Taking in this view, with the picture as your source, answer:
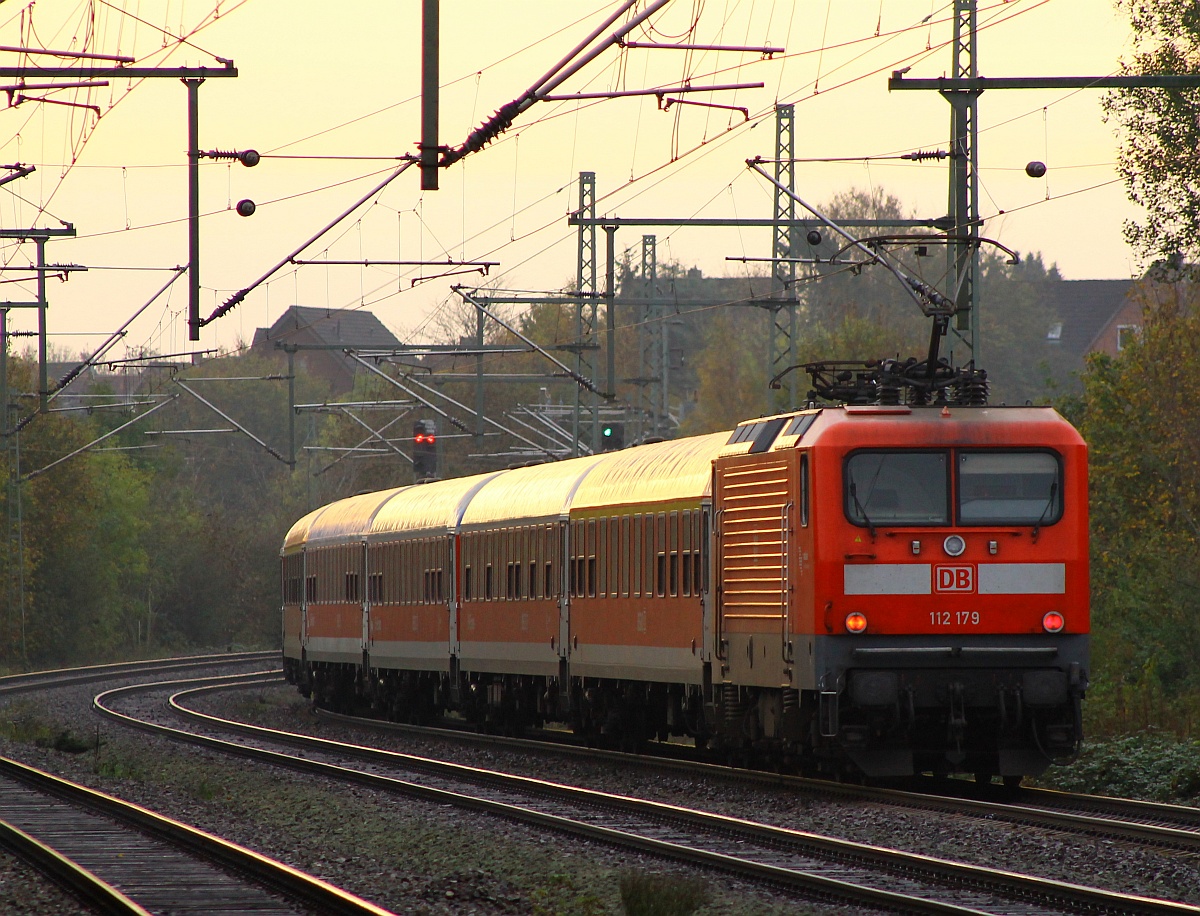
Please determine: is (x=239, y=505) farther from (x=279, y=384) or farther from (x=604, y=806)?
(x=604, y=806)

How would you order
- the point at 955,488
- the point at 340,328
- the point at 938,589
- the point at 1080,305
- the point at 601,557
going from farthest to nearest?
1. the point at 340,328
2. the point at 1080,305
3. the point at 601,557
4. the point at 955,488
5. the point at 938,589

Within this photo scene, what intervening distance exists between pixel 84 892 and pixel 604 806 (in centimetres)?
570

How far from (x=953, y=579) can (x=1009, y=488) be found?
95 centimetres

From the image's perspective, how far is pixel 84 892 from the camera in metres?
12.3

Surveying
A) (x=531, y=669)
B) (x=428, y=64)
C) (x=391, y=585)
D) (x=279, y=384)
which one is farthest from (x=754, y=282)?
(x=428, y=64)

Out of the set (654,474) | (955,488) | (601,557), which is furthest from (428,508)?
(955,488)

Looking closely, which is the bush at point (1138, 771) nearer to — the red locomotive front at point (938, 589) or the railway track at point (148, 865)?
the red locomotive front at point (938, 589)

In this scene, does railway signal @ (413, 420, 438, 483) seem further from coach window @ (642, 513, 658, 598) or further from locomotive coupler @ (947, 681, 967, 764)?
locomotive coupler @ (947, 681, 967, 764)

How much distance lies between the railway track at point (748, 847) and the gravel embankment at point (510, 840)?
24cm

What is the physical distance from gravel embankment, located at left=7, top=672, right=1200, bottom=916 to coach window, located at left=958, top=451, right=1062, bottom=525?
2652 millimetres

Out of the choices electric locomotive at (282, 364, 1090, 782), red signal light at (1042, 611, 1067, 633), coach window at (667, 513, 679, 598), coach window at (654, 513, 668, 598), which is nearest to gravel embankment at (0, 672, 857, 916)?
coach window at (654, 513, 668, 598)

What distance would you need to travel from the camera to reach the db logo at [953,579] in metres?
16.9

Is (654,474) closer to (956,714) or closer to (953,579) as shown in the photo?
(953,579)

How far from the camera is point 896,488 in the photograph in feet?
56.3
